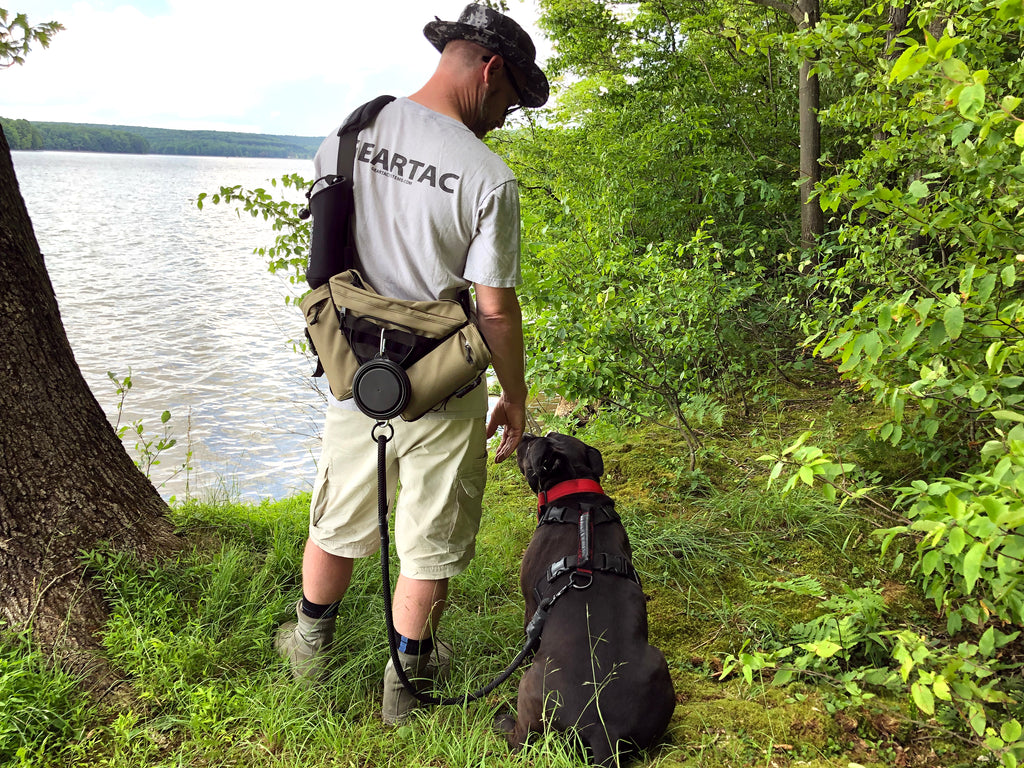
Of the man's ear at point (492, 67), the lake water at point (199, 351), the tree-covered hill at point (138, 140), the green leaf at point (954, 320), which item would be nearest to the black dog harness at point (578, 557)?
the green leaf at point (954, 320)

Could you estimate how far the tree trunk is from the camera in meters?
2.25

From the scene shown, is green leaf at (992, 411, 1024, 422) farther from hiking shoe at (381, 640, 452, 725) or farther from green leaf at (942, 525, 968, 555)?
hiking shoe at (381, 640, 452, 725)

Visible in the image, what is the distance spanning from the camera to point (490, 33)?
202 centimetres

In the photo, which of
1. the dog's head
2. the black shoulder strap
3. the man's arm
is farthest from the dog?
the black shoulder strap

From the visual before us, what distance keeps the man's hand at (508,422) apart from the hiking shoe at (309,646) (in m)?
0.86

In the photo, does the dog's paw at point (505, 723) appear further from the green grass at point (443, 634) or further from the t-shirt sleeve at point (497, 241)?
the t-shirt sleeve at point (497, 241)

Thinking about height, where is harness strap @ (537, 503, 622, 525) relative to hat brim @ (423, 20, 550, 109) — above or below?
below

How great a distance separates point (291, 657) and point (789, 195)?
680 cm

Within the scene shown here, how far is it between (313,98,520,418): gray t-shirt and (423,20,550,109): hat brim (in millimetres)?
246

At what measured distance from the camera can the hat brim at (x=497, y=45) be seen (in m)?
2.04

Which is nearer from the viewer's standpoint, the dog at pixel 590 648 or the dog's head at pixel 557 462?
the dog at pixel 590 648

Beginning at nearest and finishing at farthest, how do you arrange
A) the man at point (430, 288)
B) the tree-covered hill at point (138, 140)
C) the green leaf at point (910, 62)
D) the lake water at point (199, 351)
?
1. the green leaf at point (910, 62)
2. the man at point (430, 288)
3. the lake water at point (199, 351)
4. the tree-covered hill at point (138, 140)

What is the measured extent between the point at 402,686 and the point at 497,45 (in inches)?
83.0

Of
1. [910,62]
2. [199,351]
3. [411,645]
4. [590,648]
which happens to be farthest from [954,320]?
[199,351]
